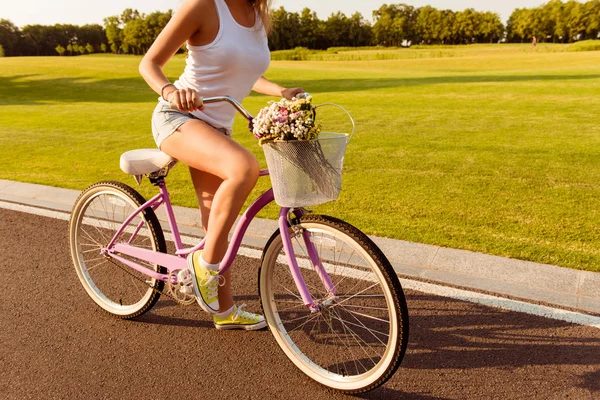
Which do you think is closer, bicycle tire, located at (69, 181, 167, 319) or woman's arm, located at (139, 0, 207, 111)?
woman's arm, located at (139, 0, 207, 111)

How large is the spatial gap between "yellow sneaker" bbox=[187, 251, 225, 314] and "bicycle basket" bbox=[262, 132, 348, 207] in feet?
2.78

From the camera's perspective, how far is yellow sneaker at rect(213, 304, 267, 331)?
3.53 m

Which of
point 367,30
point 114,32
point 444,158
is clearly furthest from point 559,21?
point 444,158

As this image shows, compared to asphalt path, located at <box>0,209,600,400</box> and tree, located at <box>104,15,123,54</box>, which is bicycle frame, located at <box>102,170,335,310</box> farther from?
tree, located at <box>104,15,123,54</box>

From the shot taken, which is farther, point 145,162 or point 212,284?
point 145,162

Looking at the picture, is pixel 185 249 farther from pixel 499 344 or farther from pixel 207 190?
pixel 499 344

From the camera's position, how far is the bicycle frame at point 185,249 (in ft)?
9.31

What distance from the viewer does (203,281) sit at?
10.2 ft

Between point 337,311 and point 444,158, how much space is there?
18.0 ft

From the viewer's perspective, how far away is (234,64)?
2.87m

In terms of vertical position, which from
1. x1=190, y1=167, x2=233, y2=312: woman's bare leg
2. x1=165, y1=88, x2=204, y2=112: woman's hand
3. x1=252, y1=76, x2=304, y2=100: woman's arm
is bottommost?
x1=190, y1=167, x2=233, y2=312: woman's bare leg

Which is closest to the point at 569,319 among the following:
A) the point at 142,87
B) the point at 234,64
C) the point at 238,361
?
the point at 238,361

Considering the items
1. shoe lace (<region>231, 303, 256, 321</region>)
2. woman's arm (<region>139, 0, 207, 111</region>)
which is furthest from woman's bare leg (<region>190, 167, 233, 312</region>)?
woman's arm (<region>139, 0, 207, 111</region>)

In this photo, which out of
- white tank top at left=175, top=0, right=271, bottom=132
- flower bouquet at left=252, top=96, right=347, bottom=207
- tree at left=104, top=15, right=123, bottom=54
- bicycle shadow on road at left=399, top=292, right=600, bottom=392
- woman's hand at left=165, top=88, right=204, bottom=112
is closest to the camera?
flower bouquet at left=252, top=96, right=347, bottom=207
